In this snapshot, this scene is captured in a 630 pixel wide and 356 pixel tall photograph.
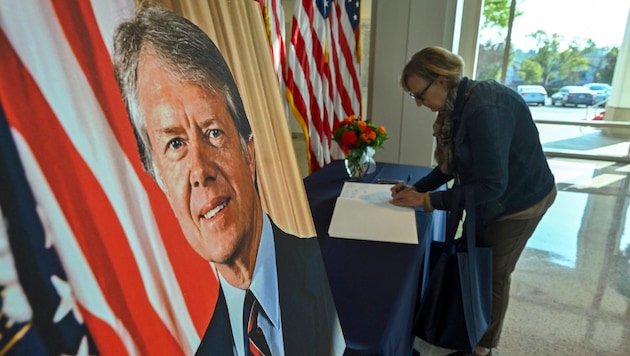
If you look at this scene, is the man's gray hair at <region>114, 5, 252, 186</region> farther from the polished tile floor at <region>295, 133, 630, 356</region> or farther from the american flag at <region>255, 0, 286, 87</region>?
the american flag at <region>255, 0, 286, 87</region>

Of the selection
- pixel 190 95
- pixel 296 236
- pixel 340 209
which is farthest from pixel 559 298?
pixel 190 95

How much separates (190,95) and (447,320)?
1199 mm

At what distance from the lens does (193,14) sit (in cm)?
48

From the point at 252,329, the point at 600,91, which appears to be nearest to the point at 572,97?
the point at 600,91

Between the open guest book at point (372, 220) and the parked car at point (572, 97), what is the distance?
20.4 ft

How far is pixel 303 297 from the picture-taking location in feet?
2.28

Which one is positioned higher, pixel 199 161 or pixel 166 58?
pixel 166 58

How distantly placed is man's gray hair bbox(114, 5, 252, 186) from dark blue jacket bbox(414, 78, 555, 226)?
34.9 inches

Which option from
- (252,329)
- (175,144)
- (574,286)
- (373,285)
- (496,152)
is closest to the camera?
(175,144)

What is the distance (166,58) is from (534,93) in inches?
287

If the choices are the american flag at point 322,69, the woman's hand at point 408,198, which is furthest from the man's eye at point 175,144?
the american flag at point 322,69

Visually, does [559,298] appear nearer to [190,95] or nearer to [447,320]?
[447,320]

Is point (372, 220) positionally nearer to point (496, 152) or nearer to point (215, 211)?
point (496, 152)

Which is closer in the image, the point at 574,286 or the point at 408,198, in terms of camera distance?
the point at 408,198
